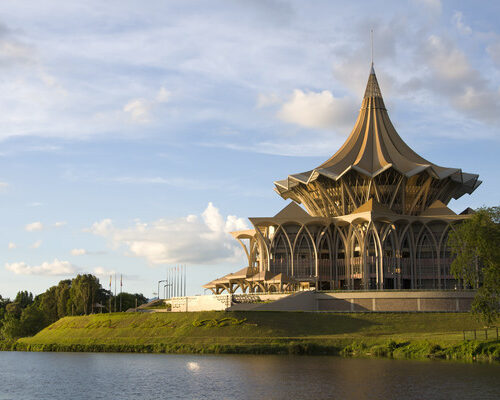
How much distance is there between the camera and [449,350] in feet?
167

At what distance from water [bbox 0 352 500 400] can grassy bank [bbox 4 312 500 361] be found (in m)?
3.97

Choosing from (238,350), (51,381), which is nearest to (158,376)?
(51,381)

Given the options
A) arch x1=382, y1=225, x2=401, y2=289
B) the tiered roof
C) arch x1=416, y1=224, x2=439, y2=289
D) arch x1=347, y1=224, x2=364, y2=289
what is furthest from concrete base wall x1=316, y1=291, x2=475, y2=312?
the tiered roof

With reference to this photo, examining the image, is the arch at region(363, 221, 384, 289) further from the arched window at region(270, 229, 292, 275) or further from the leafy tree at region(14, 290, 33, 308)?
the leafy tree at region(14, 290, 33, 308)

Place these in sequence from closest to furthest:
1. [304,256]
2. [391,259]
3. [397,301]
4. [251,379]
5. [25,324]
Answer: [251,379]
[397,301]
[25,324]
[391,259]
[304,256]

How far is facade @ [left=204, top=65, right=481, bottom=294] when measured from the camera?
95.2m

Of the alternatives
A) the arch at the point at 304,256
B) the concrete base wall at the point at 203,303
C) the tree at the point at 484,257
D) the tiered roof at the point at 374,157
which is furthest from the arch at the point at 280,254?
the tree at the point at 484,257

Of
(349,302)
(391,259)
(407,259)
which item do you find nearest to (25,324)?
(349,302)

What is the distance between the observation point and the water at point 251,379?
35.7 meters

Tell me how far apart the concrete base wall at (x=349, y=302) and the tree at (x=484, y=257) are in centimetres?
2482

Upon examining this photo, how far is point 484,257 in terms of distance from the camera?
5181 cm

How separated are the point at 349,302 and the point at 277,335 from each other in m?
19.6

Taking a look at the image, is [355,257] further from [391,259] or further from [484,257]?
[484,257]

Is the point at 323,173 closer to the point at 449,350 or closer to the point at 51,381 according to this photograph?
the point at 449,350
